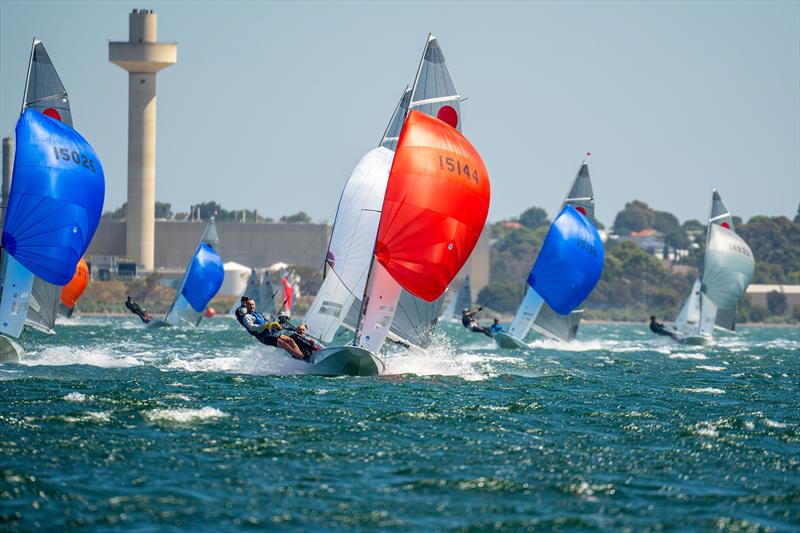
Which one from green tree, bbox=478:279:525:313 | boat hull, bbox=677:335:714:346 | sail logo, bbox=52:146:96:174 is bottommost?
green tree, bbox=478:279:525:313

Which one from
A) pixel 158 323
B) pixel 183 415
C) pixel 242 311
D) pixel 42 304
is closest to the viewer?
pixel 183 415

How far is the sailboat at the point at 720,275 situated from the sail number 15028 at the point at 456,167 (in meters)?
29.0

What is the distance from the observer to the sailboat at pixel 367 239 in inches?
1276

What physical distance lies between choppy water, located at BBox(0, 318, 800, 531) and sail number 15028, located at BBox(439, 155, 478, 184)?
4.72 m

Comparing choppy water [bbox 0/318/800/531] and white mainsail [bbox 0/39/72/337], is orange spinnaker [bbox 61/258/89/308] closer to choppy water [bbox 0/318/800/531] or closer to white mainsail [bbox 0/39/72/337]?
white mainsail [bbox 0/39/72/337]

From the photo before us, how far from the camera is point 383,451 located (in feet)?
61.1

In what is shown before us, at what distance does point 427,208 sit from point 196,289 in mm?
37893

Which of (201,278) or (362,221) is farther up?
(362,221)

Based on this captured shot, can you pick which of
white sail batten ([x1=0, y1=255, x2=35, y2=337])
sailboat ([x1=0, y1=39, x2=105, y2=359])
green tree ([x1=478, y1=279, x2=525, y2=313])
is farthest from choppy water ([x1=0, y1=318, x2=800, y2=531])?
green tree ([x1=478, y1=279, x2=525, y2=313])

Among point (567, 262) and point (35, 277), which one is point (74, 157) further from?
point (567, 262)

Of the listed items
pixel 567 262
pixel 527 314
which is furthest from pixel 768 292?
pixel 567 262

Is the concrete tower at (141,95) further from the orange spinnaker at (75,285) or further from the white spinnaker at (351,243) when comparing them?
the white spinnaker at (351,243)

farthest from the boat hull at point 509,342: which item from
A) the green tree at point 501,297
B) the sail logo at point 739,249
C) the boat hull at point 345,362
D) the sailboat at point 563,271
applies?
the green tree at point 501,297

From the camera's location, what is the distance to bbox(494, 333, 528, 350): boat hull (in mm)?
47531
